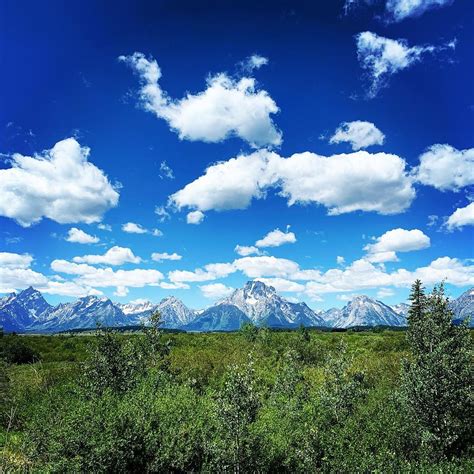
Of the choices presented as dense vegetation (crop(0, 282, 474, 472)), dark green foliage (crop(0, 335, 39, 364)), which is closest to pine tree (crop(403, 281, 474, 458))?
dense vegetation (crop(0, 282, 474, 472))

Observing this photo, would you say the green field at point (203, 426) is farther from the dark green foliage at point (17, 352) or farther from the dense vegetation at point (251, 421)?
the dark green foliage at point (17, 352)

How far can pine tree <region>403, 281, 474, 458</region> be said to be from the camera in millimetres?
33094

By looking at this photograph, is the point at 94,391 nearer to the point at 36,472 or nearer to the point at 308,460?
the point at 36,472

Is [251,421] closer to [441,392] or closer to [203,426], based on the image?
[203,426]

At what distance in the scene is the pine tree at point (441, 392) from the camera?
109ft

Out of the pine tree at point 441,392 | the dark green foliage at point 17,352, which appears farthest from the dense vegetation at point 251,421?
the dark green foliage at point 17,352

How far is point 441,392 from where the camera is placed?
33438 mm

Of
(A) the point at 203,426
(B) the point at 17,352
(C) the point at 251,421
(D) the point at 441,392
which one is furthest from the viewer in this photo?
(B) the point at 17,352

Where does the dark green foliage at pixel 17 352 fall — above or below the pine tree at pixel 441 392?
below

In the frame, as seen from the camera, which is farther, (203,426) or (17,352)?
(17,352)

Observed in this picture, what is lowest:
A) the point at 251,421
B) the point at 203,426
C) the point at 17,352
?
the point at 203,426

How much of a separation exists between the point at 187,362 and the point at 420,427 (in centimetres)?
5312

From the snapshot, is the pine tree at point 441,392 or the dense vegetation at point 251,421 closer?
the dense vegetation at point 251,421

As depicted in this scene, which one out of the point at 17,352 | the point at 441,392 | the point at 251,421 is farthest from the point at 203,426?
the point at 17,352
